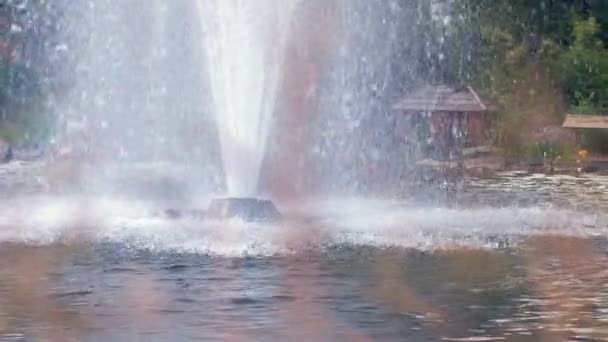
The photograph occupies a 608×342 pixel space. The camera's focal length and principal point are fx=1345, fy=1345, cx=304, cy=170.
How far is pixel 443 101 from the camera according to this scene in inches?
1539

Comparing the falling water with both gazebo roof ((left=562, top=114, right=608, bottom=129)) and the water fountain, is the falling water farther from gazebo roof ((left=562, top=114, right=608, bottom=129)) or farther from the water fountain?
gazebo roof ((left=562, top=114, right=608, bottom=129))

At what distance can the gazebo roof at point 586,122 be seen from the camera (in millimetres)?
Answer: 36562

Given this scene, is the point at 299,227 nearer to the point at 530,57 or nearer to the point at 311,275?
the point at 311,275

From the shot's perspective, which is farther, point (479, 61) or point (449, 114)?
point (479, 61)

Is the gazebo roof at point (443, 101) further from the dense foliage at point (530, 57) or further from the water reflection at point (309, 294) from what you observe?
the water reflection at point (309, 294)

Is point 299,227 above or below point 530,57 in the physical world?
below

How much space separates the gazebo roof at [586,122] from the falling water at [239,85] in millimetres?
16908

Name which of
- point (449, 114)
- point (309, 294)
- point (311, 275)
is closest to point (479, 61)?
point (449, 114)

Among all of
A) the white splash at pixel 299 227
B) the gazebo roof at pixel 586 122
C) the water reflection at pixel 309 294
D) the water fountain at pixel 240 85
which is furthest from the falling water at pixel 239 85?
the gazebo roof at pixel 586 122

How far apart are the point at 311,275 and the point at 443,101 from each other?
25.7 meters

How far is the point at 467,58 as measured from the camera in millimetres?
41781

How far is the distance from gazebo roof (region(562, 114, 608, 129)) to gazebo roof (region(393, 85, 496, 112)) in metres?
2.77

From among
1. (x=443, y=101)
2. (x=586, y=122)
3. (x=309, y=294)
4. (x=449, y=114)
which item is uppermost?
(x=443, y=101)

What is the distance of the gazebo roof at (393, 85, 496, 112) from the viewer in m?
38.7
